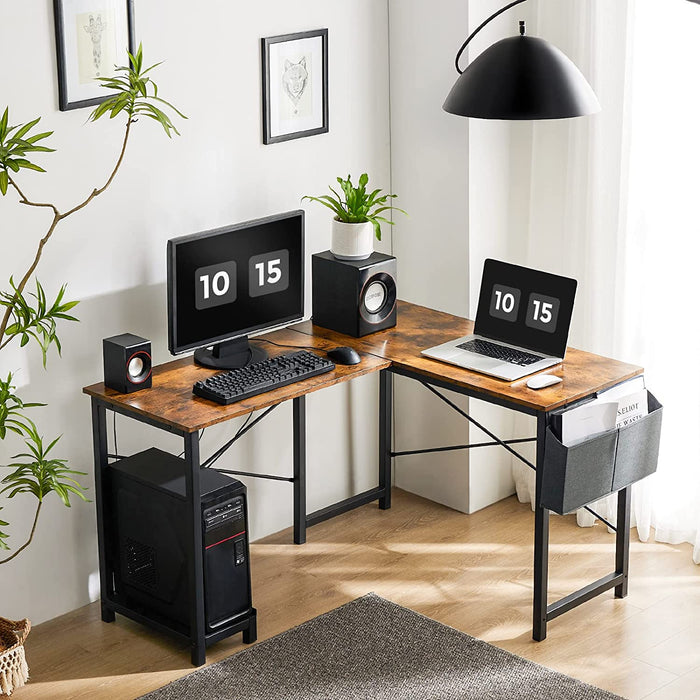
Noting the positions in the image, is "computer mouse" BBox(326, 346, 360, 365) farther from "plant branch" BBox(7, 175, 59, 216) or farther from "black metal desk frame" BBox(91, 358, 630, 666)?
"plant branch" BBox(7, 175, 59, 216)

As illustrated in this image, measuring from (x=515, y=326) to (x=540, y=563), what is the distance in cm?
74

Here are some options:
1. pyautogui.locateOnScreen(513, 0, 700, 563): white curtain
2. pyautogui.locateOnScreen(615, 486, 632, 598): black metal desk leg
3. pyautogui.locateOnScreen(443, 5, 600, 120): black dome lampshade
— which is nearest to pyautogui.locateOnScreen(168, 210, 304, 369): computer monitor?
pyautogui.locateOnScreen(443, 5, 600, 120): black dome lampshade

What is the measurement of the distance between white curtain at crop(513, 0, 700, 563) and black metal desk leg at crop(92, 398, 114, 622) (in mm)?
1683

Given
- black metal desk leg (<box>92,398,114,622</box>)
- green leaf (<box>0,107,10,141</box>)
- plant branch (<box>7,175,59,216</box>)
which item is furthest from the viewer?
black metal desk leg (<box>92,398,114,622</box>)

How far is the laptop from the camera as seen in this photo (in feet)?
12.4

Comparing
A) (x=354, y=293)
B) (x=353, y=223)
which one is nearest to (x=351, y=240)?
(x=353, y=223)

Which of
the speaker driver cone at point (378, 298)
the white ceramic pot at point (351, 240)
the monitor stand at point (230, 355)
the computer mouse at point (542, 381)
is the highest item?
Result: the white ceramic pot at point (351, 240)

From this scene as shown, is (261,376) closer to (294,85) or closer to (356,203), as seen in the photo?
(356,203)

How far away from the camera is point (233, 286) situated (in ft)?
12.4

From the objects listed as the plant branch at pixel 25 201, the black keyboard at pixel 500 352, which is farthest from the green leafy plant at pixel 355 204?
the plant branch at pixel 25 201

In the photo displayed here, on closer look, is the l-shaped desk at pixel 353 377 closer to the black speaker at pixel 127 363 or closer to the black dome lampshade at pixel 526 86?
the black speaker at pixel 127 363

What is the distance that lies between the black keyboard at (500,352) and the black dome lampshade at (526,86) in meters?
0.76

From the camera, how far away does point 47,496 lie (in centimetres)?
380

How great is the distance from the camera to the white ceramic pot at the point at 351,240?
4051 millimetres
